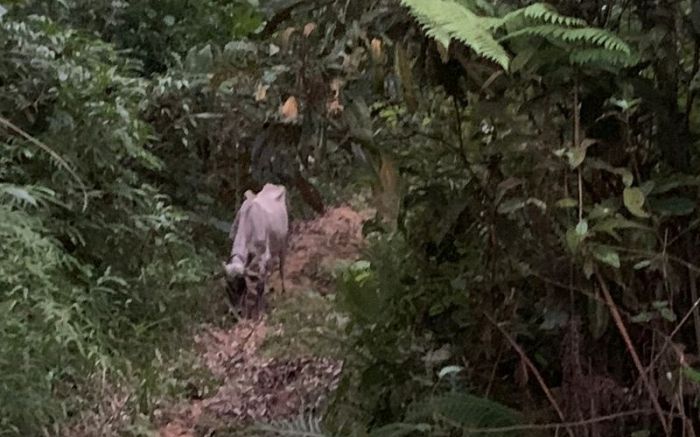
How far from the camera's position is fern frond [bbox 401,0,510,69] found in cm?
129

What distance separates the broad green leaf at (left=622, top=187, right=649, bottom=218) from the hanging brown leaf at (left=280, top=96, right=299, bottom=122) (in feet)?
1.71

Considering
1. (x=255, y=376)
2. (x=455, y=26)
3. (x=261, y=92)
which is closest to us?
(x=455, y=26)

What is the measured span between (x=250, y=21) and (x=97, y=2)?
2.60ft

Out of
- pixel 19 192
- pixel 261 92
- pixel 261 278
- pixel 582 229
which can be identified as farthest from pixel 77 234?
pixel 582 229

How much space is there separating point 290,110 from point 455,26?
0.35m

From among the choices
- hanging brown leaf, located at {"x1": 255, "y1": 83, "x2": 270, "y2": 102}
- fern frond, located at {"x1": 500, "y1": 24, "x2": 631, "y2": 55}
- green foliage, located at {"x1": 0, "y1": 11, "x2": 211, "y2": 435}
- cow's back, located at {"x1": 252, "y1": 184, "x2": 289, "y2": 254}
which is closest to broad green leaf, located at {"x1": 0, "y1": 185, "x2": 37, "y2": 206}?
green foliage, located at {"x1": 0, "y1": 11, "x2": 211, "y2": 435}

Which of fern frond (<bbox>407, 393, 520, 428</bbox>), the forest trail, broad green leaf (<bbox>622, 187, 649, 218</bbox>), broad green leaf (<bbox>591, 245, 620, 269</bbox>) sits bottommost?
the forest trail

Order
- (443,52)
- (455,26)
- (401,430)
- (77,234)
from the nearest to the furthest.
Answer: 1. (455,26)
2. (443,52)
3. (401,430)
4. (77,234)

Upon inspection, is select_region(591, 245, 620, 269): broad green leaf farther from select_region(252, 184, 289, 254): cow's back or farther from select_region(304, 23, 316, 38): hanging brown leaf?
select_region(252, 184, 289, 254): cow's back

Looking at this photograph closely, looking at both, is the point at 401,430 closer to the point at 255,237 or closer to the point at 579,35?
the point at 579,35

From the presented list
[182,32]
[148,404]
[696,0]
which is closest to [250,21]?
[182,32]

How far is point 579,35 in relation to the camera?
4.34ft

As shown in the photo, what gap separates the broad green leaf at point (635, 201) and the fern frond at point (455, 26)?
0.29m

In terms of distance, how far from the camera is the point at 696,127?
1.60 metres
